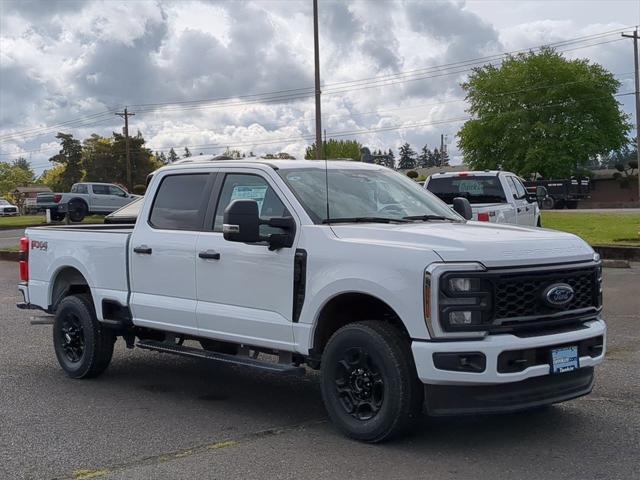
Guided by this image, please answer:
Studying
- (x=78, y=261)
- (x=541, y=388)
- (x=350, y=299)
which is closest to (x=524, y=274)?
(x=541, y=388)

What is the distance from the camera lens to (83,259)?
7551mm

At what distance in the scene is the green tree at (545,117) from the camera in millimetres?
61281

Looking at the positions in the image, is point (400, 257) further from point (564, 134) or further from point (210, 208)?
point (564, 134)

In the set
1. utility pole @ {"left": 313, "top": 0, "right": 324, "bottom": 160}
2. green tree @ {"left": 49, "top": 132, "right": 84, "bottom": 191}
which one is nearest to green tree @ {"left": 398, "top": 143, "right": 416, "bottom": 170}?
green tree @ {"left": 49, "top": 132, "right": 84, "bottom": 191}

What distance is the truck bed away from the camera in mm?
7199

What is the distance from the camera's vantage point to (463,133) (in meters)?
66.5

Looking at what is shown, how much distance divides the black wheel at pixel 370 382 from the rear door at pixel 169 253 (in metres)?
1.50

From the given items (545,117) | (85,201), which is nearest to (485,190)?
(85,201)

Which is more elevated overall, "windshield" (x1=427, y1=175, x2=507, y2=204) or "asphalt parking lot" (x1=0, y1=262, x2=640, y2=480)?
"windshield" (x1=427, y1=175, x2=507, y2=204)

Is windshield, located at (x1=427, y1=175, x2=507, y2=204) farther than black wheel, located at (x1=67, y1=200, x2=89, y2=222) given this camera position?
No

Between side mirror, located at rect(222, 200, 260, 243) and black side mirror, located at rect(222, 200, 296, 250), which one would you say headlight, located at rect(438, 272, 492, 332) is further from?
side mirror, located at rect(222, 200, 260, 243)

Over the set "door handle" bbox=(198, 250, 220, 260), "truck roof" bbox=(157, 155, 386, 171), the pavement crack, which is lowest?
the pavement crack

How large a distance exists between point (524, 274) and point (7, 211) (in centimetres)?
6179

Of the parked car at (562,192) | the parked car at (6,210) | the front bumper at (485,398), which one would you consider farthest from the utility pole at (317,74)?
the parked car at (6,210)
